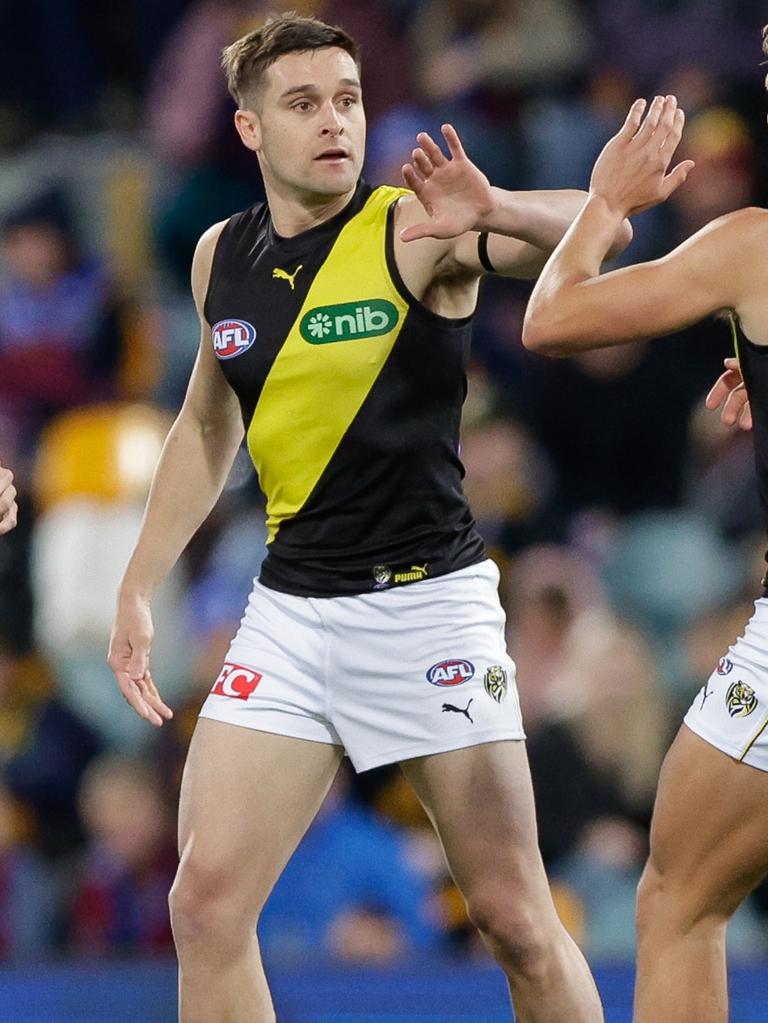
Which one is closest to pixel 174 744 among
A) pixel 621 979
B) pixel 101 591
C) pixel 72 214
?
pixel 101 591

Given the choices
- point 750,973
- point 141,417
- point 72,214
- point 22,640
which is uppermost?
point 72,214

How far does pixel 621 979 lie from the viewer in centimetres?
521

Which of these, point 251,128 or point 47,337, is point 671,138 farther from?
point 47,337

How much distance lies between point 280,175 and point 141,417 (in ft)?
11.9

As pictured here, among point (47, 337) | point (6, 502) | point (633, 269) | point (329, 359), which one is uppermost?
point (633, 269)

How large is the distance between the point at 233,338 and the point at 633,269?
1.01m

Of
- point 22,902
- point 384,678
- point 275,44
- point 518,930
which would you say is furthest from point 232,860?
point 22,902

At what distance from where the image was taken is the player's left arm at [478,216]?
3857 mm

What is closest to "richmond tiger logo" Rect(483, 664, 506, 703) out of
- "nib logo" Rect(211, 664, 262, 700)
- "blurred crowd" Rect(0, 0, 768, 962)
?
"nib logo" Rect(211, 664, 262, 700)

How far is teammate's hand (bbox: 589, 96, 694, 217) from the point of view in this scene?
3734 millimetres

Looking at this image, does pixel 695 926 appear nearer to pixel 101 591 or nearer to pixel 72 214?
pixel 101 591

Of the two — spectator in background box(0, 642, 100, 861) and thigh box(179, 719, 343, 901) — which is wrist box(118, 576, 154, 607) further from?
spectator in background box(0, 642, 100, 861)

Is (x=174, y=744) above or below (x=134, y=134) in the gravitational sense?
below

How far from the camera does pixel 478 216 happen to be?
3.87 meters
